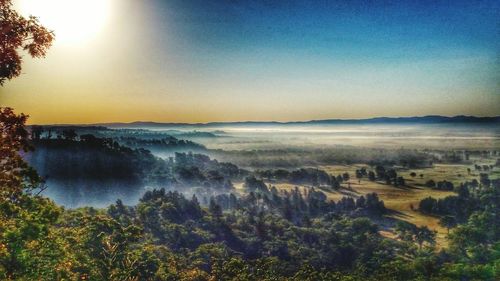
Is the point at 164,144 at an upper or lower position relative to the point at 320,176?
upper

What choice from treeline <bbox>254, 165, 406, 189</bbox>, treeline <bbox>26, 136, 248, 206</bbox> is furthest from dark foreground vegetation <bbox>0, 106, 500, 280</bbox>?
treeline <bbox>254, 165, 406, 189</bbox>

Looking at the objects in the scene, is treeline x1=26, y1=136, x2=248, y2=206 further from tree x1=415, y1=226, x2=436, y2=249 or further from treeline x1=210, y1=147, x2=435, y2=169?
tree x1=415, y1=226, x2=436, y2=249

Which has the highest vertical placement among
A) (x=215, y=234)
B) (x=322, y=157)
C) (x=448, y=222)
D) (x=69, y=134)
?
(x=69, y=134)

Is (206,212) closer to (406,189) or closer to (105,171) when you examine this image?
(105,171)

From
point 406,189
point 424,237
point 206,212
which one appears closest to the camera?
point 424,237

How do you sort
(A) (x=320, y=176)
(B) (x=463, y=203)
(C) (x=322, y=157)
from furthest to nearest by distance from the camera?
(C) (x=322, y=157), (A) (x=320, y=176), (B) (x=463, y=203)

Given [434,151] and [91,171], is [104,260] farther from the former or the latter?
[434,151]

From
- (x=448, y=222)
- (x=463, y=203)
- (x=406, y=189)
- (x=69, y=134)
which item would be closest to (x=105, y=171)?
(x=69, y=134)

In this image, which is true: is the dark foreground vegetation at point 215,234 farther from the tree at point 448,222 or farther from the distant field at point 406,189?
the distant field at point 406,189
